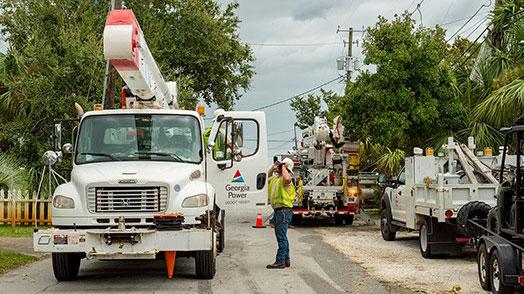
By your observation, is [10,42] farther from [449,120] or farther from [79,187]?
[79,187]

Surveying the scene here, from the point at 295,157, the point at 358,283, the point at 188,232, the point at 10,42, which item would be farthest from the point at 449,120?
the point at 10,42

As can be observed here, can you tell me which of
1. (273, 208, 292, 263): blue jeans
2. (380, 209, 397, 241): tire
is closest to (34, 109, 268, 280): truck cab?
(273, 208, 292, 263): blue jeans

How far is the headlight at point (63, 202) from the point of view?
11453mm

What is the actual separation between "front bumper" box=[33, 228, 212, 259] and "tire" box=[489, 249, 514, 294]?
3.81 m

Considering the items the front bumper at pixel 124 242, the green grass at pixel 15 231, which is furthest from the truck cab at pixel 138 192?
the green grass at pixel 15 231

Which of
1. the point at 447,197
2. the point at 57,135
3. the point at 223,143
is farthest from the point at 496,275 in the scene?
the point at 57,135

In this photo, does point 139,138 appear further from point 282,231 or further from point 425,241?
point 425,241

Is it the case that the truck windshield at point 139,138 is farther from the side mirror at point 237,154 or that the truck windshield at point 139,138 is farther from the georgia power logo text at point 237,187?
the georgia power logo text at point 237,187

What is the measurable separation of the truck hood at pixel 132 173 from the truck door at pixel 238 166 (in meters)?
Result: 1.50

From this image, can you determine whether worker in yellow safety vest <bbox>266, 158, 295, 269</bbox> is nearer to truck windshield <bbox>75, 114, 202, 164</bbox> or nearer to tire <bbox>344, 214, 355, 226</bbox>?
truck windshield <bbox>75, 114, 202, 164</bbox>

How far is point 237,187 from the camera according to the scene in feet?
47.4

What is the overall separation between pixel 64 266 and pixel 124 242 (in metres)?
1.41

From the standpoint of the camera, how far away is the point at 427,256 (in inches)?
587

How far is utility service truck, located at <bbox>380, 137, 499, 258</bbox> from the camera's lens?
546 inches
